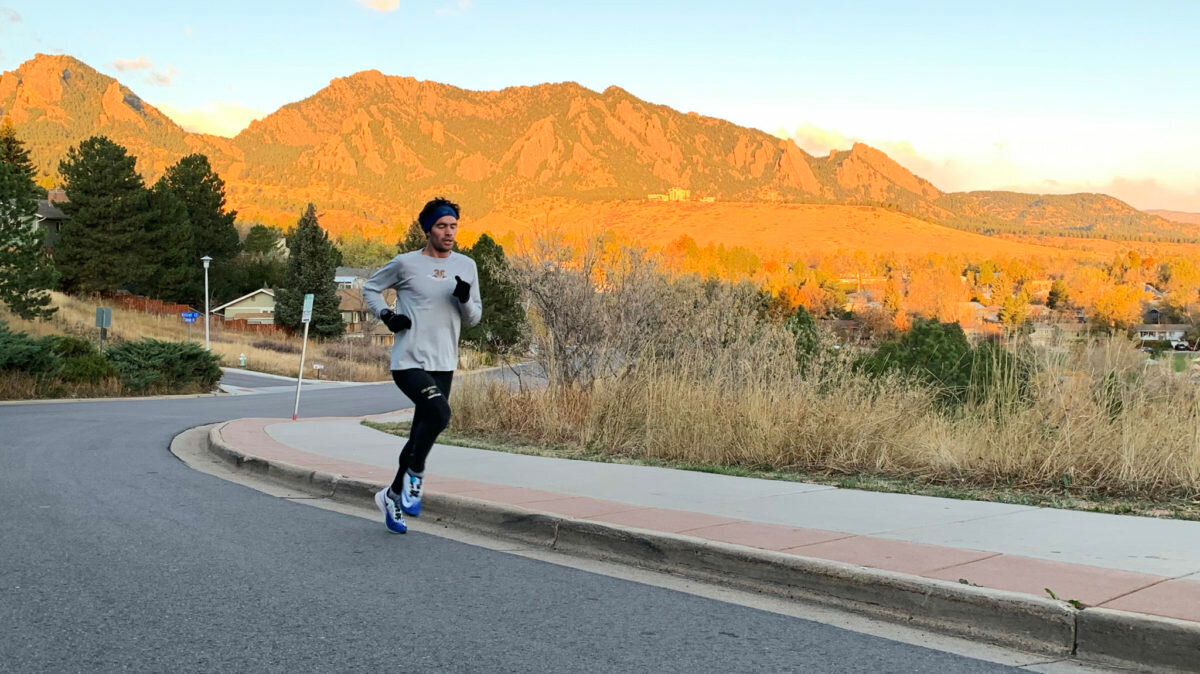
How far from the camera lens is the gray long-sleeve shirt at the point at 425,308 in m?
6.98

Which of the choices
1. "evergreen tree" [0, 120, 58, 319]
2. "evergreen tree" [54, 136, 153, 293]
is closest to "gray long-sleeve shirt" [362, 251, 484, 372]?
"evergreen tree" [0, 120, 58, 319]

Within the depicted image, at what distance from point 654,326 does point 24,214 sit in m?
42.8

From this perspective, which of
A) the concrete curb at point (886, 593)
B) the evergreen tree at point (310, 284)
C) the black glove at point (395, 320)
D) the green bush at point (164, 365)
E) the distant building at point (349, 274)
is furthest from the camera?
the distant building at point (349, 274)

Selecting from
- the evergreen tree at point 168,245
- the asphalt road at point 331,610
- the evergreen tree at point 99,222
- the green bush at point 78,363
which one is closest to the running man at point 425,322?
the asphalt road at point 331,610

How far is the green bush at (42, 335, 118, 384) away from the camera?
93.1ft

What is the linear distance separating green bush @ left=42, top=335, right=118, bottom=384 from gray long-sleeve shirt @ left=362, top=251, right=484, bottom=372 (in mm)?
24729

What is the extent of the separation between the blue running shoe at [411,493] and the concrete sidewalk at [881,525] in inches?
28.8

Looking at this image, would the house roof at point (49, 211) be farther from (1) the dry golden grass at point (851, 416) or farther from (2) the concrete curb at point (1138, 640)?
(2) the concrete curb at point (1138, 640)

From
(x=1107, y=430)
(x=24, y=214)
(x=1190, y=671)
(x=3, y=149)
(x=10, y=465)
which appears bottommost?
(x=10, y=465)

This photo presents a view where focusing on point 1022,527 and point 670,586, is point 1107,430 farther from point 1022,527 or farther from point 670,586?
point 670,586

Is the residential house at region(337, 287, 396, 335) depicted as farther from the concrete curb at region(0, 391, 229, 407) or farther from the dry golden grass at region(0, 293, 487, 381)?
the concrete curb at region(0, 391, 229, 407)

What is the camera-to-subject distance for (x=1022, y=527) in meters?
6.61

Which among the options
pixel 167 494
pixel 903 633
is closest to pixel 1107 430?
pixel 903 633

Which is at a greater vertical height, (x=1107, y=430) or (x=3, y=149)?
(x=3, y=149)
